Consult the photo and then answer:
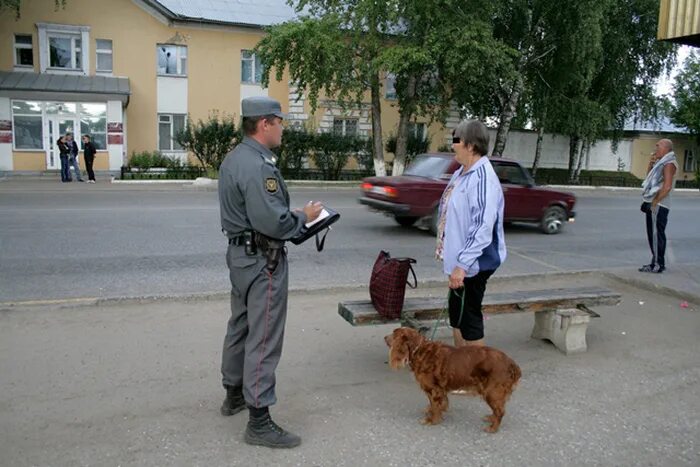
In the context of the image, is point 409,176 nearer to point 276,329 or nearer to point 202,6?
point 276,329

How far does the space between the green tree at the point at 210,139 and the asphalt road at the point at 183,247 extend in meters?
9.44

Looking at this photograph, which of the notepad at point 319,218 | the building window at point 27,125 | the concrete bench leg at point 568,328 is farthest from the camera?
the building window at point 27,125

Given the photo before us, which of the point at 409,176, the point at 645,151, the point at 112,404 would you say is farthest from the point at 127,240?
the point at 645,151

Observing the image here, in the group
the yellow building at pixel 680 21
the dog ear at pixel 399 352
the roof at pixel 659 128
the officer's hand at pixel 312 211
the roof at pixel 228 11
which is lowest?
the dog ear at pixel 399 352

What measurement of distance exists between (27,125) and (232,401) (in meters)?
28.0

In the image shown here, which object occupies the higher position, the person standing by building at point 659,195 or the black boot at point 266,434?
the person standing by building at point 659,195

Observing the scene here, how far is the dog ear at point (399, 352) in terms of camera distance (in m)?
3.89

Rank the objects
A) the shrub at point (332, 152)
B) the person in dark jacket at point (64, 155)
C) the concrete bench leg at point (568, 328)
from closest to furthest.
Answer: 1. the concrete bench leg at point (568, 328)
2. the person in dark jacket at point (64, 155)
3. the shrub at point (332, 152)

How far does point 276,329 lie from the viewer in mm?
3645

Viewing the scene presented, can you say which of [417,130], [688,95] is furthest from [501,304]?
[688,95]

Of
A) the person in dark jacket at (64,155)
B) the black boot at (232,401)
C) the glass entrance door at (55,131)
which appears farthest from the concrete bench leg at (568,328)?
the glass entrance door at (55,131)

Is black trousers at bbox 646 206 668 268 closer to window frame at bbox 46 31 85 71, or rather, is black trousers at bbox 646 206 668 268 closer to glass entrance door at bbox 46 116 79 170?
glass entrance door at bbox 46 116 79 170

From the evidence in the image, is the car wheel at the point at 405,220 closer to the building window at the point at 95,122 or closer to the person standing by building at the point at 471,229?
the person standing by building at the point at 471,229

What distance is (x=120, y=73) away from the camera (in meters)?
29.3
